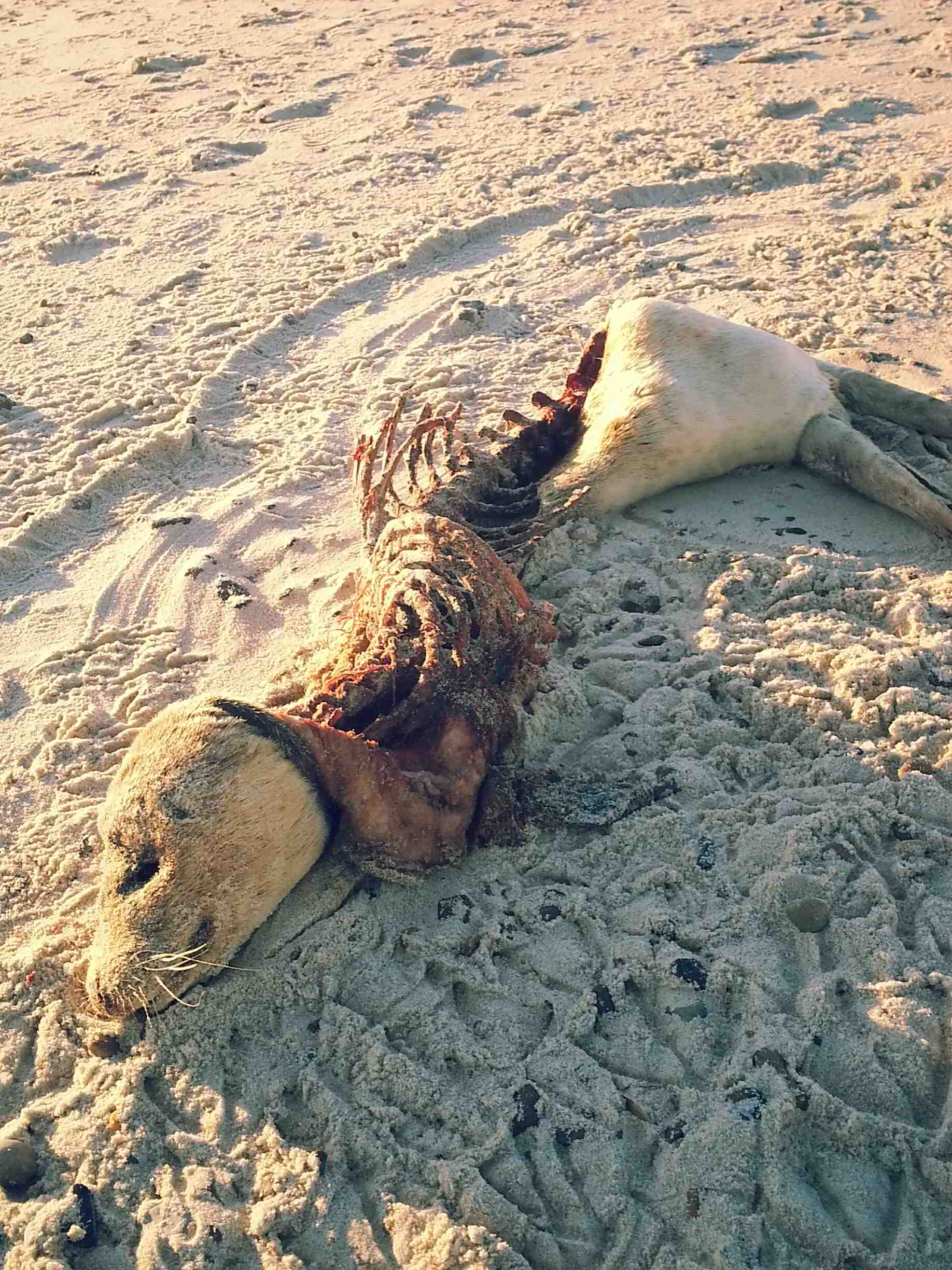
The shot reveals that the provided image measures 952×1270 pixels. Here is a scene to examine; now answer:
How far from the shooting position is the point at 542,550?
413 cm

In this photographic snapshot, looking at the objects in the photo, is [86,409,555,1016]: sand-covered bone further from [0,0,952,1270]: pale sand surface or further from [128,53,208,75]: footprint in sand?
[128,53,208,75]: footprint in sand

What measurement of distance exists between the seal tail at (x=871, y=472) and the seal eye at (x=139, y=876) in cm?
309

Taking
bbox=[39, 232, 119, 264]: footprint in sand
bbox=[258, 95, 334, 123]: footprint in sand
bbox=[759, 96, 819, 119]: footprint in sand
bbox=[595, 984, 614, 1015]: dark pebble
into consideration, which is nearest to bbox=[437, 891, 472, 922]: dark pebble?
bbox=[595, 984, 614, 1015]: dark pebble

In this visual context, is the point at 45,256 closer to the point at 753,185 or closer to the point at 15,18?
the point at 753,185

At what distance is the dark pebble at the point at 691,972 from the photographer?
2533 millimetres

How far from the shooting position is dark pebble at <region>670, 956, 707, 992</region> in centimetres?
253

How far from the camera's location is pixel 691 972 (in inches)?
101

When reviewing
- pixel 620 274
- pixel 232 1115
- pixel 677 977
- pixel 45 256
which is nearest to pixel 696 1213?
pixel 677 977

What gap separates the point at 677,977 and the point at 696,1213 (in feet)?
1.81

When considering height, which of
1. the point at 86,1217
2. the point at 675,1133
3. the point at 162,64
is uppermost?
the point at 162,64

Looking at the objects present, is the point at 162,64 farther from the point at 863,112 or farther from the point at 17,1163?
the point at 17,1163

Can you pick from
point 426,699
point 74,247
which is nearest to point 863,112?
point 74,247

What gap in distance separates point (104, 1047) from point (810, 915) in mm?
1857

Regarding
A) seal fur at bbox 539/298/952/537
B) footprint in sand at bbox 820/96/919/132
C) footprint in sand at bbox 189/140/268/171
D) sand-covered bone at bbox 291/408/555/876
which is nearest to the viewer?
sand-covered bone at bbox 291/408/555/876
